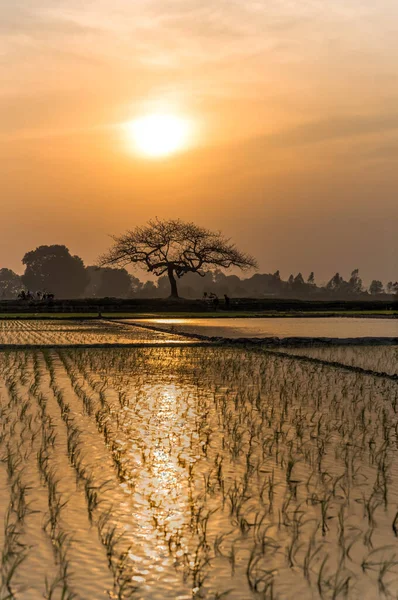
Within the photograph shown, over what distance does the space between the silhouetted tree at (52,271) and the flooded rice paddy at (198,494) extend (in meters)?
160

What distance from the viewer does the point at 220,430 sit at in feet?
28.9

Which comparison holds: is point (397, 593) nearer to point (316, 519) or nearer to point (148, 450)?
point (316, 519)

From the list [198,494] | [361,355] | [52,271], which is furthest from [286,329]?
[52,271]

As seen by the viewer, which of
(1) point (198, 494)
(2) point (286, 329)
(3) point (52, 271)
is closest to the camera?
(1) point (198, 494)

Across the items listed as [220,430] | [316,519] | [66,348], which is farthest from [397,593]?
[66,348]

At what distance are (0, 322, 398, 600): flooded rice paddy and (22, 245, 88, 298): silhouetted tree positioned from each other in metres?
160

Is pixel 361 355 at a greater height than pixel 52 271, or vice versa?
pixel 52 271

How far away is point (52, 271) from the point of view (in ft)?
559

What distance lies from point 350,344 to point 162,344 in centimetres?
549

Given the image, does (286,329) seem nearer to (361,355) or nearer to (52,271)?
(361,355)

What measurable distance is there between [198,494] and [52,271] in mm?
167383

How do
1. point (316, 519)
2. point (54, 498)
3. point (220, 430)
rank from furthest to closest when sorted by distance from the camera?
1. point (220, 430)
2. point (54, 498)
3. point (316, 519)

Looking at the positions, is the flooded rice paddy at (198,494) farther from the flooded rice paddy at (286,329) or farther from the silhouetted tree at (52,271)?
the silhouetted tree at (52,271)

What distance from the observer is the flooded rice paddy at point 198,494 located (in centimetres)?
427
